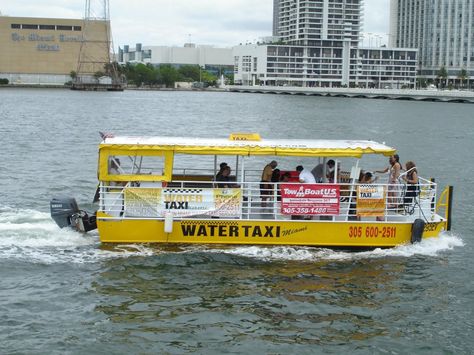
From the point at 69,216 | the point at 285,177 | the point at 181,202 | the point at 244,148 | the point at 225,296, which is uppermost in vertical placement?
the point at 244,148

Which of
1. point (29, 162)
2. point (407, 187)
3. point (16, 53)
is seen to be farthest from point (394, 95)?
point (407, 187)

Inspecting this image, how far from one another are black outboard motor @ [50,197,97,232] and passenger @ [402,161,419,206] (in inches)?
313

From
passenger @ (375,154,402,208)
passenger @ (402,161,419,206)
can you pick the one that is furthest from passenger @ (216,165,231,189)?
passenger @ (402,161,419,206)

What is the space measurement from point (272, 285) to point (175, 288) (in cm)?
212

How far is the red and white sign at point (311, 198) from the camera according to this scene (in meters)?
18.0

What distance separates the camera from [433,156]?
159ft

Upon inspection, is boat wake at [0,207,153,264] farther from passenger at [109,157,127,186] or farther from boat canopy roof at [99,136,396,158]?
boat canopy roof at [99,136,396,158]

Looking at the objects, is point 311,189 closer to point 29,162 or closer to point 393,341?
point 393,341

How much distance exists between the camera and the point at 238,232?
1803cm

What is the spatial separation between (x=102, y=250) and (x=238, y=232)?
10.9 feet

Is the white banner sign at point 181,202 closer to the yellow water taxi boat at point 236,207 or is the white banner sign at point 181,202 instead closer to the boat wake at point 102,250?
the yellow water taxi boat at point 236,207

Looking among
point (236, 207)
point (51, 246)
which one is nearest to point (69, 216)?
point (51, 246)

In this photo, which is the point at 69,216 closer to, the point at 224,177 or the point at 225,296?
the point at 224,177

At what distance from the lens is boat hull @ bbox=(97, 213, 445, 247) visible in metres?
17.8
